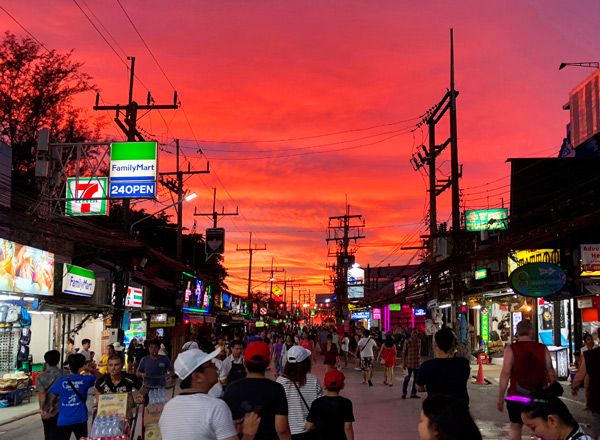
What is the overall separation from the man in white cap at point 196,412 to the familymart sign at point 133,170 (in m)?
15.7

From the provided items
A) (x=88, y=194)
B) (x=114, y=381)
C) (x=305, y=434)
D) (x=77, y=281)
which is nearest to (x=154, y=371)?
(x=114, y=381)

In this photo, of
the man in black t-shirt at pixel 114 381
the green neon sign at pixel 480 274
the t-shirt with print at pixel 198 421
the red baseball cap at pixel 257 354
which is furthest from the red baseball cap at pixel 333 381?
the green neon sign at pixel 480 274

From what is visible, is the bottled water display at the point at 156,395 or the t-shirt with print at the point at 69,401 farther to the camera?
the bottled water display at the point at 156,395

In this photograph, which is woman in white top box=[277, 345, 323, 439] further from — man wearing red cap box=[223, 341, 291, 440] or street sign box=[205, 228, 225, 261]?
street sign box=[205, 228, 225, 261]

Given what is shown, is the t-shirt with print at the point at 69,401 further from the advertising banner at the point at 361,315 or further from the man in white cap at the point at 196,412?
the advertising banner at the point at 361,315

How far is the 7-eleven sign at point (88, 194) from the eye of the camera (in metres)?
21.4

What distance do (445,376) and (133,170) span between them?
14.7 metres

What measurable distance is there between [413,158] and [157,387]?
25.4 meters

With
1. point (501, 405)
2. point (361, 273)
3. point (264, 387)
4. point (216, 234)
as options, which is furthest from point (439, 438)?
point (361, 273)

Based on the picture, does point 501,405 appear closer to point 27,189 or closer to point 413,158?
point 413,158

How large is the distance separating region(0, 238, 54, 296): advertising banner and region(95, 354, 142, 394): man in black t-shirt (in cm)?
962

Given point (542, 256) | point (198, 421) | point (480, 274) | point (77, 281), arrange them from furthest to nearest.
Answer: point (480, 274), point (542, 256), point (77, 281), point (198, 421)

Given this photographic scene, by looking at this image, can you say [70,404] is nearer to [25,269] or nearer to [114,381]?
[114,381]

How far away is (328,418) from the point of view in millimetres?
5922
